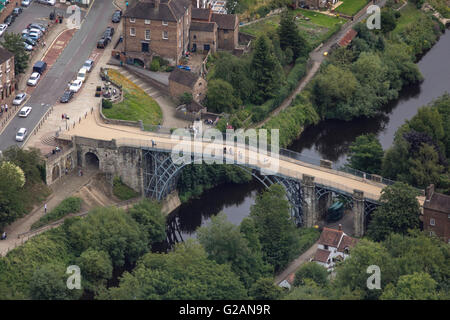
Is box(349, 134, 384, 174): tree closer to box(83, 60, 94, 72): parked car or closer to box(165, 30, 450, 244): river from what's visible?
box(165, 30, 450, 244): river

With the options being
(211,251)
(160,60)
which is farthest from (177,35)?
(211,251)

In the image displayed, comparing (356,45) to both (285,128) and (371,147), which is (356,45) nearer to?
(285,128)

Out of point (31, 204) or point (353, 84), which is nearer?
point (31, 204)

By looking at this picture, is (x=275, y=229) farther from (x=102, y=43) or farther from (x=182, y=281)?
(x=102, y=43)

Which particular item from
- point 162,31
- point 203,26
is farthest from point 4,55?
point 203,26
